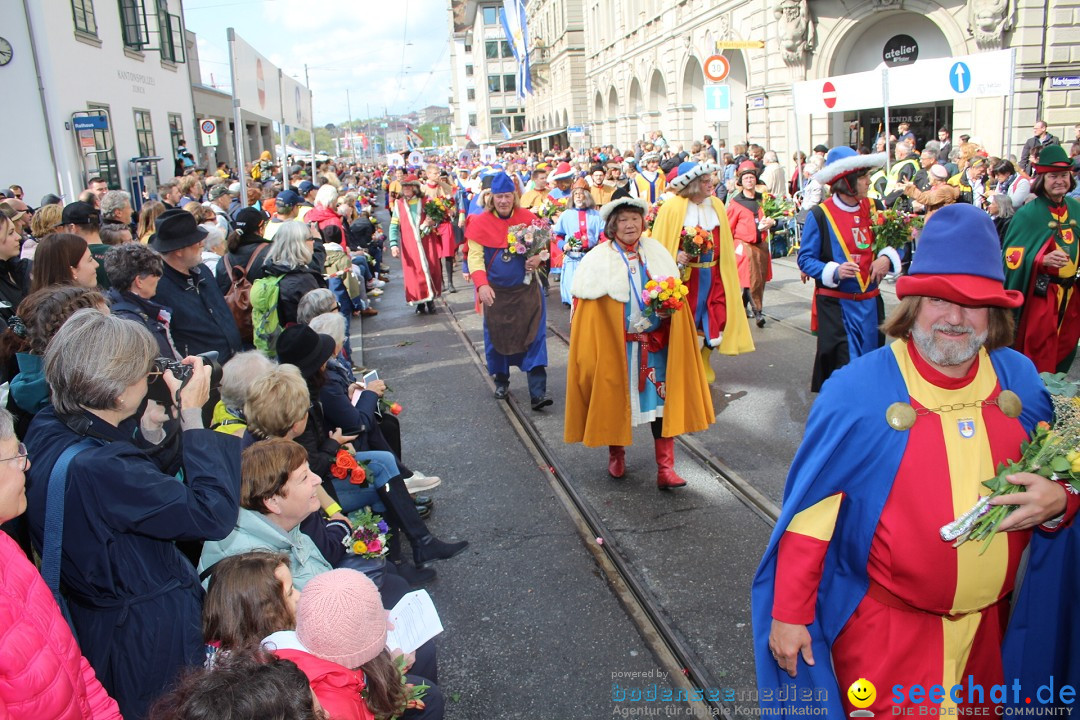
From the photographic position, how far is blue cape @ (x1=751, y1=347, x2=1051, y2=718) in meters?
2.46

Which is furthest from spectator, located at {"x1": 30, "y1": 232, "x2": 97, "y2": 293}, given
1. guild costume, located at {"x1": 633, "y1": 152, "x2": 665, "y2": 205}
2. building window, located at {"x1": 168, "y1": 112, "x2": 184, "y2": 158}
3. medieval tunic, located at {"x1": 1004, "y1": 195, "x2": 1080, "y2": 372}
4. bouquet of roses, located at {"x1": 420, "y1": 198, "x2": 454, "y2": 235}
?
building window, located at {"x1": 168, "y1": 112, "x2": 184, "y2": 158}

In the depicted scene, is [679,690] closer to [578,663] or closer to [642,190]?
[578,663]

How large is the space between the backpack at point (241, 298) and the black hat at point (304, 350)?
225 cm

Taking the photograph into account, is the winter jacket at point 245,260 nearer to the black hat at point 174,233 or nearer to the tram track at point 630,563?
the black hat at point 174,233

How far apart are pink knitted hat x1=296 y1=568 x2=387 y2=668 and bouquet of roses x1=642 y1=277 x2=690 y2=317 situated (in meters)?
3.26

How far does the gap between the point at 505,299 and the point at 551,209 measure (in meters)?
4.26

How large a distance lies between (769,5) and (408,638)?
23.4m

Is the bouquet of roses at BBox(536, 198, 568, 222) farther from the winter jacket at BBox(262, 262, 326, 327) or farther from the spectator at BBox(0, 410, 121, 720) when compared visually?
the spectator at BBox(0, 410, 121, 720)

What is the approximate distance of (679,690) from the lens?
354cm

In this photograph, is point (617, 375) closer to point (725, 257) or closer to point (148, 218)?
point (725, 257)

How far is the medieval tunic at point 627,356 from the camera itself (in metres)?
5.50

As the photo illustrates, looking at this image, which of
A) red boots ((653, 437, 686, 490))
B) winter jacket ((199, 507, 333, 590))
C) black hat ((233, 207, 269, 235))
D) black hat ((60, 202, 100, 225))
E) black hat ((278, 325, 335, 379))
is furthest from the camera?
black hat ((233, 207, 269, 235))

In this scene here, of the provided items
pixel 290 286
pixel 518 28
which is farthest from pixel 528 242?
pixel 518 28

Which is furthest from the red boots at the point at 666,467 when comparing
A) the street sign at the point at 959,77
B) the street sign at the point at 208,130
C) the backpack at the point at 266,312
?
the street sign at the point at 208,130
